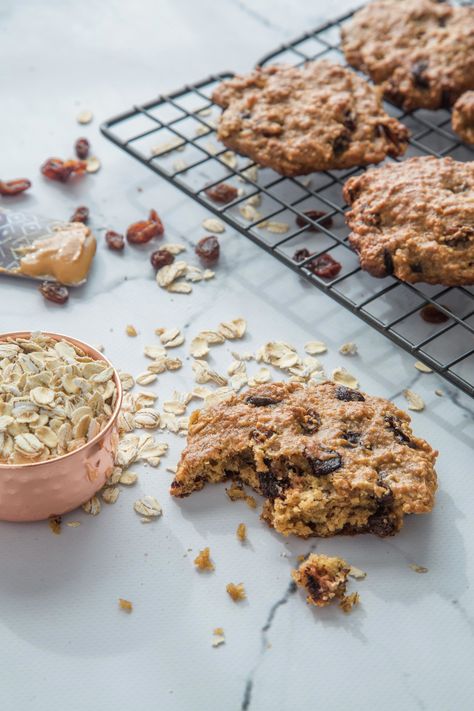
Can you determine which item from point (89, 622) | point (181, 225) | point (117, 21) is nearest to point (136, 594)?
point (89, 622)

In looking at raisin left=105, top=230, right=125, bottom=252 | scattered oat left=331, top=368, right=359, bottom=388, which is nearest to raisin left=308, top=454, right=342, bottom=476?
scattered oat left=331, top=368, right=359, bottom=388

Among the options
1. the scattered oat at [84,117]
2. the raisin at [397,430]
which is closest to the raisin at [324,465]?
the raisin at [397,430]

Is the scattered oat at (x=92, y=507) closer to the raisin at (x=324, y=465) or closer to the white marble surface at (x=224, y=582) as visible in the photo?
the white marble surface at (x=224, y=582)

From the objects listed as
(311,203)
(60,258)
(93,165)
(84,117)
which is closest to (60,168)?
(93,165)

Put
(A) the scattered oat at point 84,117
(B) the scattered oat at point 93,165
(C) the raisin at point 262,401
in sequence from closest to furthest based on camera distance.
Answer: (C) the raisin at point 262,401, (B) the scattered oat at point 93,165, (A) the scattered oat at point 84,117

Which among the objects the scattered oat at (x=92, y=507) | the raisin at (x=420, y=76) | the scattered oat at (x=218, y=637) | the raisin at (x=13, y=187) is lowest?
the raisin at (x=13, y=187)

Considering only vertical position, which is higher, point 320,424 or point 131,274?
point 320,424

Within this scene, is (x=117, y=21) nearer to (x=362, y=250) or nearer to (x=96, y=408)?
(x=362, y=250)
